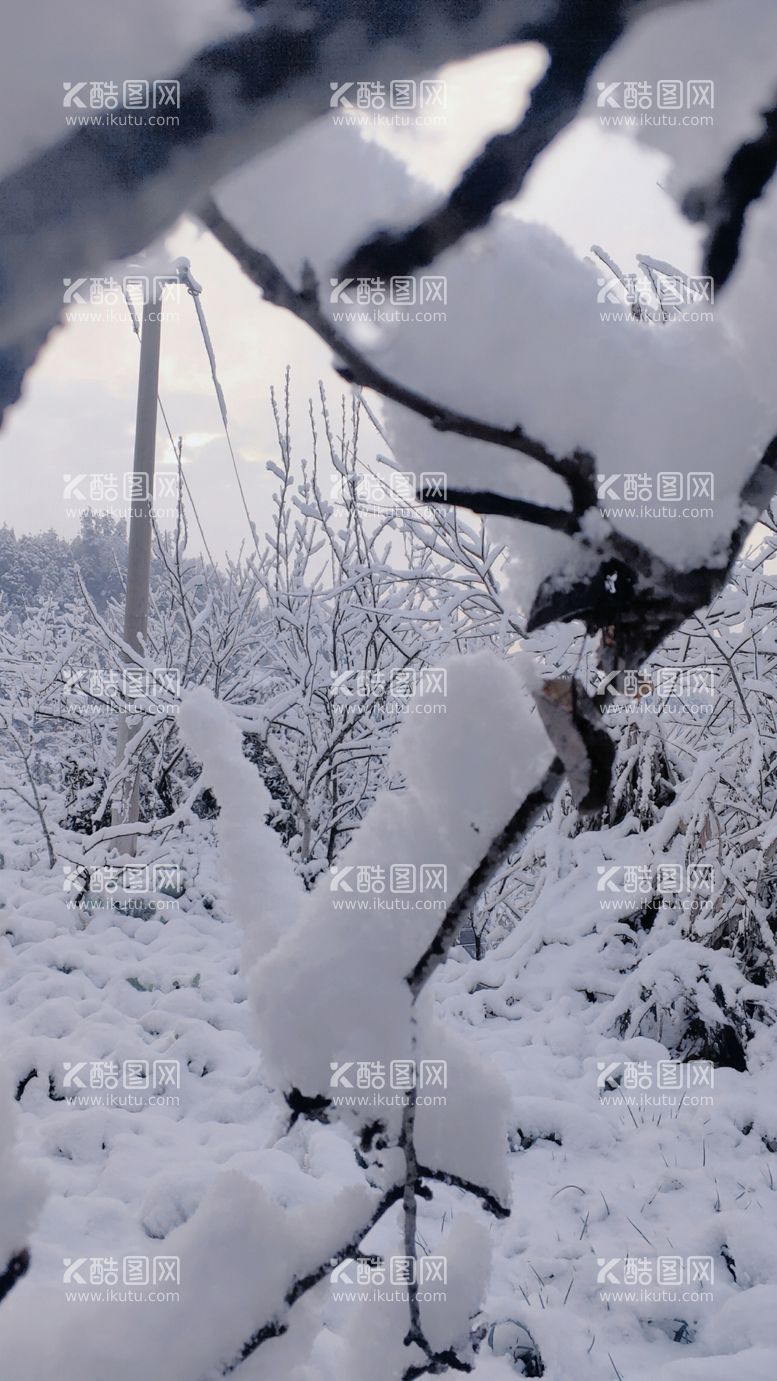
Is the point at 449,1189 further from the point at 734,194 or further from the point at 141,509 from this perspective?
the point at 141,509

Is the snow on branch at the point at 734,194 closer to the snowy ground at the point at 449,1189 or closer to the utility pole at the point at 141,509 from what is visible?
the snowy ground at the point at 449,1189

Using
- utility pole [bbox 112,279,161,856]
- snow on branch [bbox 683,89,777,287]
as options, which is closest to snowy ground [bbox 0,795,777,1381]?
snow on branch [bbox 683,89,777,287]

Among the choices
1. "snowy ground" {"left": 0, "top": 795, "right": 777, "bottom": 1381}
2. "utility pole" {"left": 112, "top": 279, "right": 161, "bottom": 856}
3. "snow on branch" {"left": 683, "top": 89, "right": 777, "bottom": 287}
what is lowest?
"snowy ground" {"left": 0, "top": 795, "right": 777, "bottom": 1381}

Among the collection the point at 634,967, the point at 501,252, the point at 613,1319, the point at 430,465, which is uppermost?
the point at 501,252

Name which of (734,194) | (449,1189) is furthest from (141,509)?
(734,194)

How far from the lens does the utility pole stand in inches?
234

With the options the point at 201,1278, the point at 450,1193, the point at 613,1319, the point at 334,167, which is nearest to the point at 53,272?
the point at 334,167

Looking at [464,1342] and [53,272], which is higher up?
[53,272]

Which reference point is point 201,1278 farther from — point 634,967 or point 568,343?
point 634,967

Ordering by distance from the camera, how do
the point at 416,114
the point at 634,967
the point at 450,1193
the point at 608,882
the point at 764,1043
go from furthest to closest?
the point at 608,882 < the point at 634,967 < the point at 764,1043 < the point at 450,1193 < the point at 416,114

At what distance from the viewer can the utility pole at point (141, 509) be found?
5945 millimetres

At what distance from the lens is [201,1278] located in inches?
30.4

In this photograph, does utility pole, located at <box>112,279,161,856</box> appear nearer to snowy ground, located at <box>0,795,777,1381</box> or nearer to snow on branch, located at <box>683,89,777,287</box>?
snowy ground, located at <box>0,795,777,1381</box>

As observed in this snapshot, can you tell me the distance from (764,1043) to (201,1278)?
3090mm
